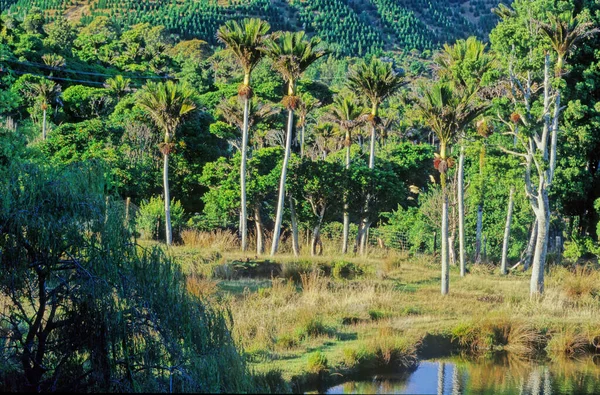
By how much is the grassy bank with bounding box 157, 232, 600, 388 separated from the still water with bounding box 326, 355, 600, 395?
478 mm

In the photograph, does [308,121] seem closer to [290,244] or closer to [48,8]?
[290,244]

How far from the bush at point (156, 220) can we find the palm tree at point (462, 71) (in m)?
11.3

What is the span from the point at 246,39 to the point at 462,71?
814 cm

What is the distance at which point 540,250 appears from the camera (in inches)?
Answer: 965

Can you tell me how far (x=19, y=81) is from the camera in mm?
48531

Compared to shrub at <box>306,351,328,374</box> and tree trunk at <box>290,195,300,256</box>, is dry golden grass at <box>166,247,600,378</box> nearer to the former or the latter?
shrub at <box>306,351,328,374</box>

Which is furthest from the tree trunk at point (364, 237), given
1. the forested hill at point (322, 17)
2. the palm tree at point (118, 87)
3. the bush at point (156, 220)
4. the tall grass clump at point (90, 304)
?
the forested hill at point (322, 17)

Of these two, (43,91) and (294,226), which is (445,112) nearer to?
(294,226)

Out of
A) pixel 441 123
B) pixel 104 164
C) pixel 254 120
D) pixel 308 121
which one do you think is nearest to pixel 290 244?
pixel 254 120

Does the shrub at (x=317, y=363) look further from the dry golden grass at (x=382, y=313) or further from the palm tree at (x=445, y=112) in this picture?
the palm tree at (x=445, y=112)

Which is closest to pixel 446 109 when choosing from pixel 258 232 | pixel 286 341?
pixel 286 341

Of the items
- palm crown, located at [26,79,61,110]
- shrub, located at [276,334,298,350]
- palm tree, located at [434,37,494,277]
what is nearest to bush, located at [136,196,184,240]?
palm tree, located at [434,37,494,277]

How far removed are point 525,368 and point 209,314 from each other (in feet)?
30.3

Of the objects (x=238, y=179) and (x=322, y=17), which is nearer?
(x=238, y=179)
